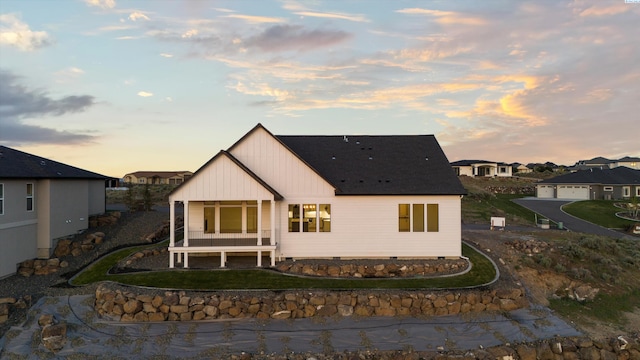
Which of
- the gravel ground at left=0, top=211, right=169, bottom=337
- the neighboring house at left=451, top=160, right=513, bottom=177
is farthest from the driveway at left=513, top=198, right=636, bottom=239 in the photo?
the gravel ground at left=0, top=211, right=169, bottom=337

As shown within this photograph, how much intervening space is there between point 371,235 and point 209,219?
853 centimetres

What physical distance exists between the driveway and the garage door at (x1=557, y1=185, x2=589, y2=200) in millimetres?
6970

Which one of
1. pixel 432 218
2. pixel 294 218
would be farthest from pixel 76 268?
pixel 432 218

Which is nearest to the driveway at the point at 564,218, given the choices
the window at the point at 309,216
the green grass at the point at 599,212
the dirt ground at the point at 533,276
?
the green grass at the point at 599,212

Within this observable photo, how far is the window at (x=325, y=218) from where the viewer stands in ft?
59.1

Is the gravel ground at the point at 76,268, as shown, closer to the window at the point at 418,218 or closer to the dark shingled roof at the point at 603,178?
the window at the point at 418,218

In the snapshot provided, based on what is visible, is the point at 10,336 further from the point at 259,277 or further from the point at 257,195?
the point at 257,195

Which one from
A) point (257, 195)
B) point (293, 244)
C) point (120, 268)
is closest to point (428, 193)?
point (293, 244)

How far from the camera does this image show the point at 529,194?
5269 centimetres

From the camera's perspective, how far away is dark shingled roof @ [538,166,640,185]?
46250mm

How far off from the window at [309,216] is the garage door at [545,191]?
44.8 metres

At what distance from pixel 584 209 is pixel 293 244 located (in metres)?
35.2

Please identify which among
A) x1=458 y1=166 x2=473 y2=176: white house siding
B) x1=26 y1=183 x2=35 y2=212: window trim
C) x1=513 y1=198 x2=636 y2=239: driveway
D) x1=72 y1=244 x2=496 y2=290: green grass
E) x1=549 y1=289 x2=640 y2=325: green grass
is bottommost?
x1=549 y1=289 x2=640 y2=325: green grass

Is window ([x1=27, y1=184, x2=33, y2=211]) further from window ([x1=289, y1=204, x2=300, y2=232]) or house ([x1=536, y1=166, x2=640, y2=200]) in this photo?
house ([x1=536, y1=166, x2=640, y2=200])
